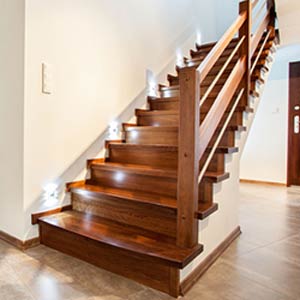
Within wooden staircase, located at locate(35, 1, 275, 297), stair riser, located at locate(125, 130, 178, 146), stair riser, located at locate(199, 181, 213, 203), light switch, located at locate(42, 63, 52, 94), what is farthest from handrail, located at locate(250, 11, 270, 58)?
light switch, located at locate(42, 63, 52, 94)

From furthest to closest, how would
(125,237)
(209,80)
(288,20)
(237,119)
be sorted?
(288,20)
(209,80)
(237,119)
(125,237)

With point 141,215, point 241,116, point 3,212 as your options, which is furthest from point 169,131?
point 3,212

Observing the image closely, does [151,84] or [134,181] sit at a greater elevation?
[151,84]

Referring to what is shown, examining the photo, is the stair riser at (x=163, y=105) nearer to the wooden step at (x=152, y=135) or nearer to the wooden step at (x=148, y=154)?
the wooden step at (x=152, y=135)

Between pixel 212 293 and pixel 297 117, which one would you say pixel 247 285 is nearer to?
pixel 212 293

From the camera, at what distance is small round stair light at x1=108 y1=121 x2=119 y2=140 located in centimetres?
296

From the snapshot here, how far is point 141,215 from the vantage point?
2.03 meters

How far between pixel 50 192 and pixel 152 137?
1075 millimetres

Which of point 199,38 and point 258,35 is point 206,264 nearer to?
point 258,35

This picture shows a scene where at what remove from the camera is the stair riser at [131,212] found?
6.20ft

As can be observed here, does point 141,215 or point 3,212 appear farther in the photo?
point 3,212

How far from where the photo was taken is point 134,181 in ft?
7.75

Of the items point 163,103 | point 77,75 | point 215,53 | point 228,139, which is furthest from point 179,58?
point 215,53

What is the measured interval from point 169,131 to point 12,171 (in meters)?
1.38
